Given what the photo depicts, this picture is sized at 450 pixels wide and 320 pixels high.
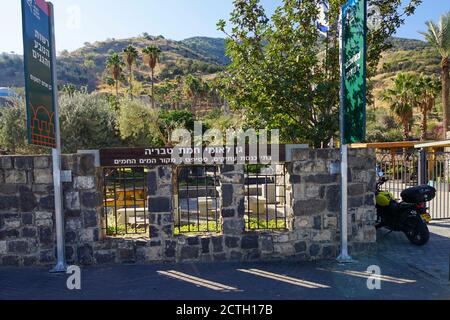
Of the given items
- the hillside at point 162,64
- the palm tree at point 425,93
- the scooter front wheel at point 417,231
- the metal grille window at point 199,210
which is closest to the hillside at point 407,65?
the hillside at point 162,64

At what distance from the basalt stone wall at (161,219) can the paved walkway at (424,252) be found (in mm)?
1198

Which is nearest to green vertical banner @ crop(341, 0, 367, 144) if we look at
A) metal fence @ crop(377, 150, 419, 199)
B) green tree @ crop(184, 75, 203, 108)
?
metal fence @ crop(377, 150, 419, 199)

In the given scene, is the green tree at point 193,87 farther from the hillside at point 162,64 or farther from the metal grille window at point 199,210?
the metal grille window at point 199,210

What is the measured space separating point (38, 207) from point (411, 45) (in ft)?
305

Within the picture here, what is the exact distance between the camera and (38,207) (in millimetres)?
6680

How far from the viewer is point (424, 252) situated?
709 centimetres

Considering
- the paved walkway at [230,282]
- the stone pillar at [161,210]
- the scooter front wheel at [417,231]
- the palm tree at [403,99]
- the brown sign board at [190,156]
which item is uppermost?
the palm tree at [403,99]

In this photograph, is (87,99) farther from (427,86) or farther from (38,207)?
(427,86)

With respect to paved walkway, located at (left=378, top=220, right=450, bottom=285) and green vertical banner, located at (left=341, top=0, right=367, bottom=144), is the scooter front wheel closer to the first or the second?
paved walkway, located at (left=378, top=220, right=450, bottom=285)

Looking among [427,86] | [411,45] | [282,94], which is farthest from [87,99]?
[411,45]

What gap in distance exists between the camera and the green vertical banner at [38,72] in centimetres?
570

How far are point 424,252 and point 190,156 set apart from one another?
15.1ft

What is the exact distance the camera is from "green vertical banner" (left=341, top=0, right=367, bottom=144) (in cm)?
614

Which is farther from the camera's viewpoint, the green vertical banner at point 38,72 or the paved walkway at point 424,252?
the paved walkway at point 424,252
